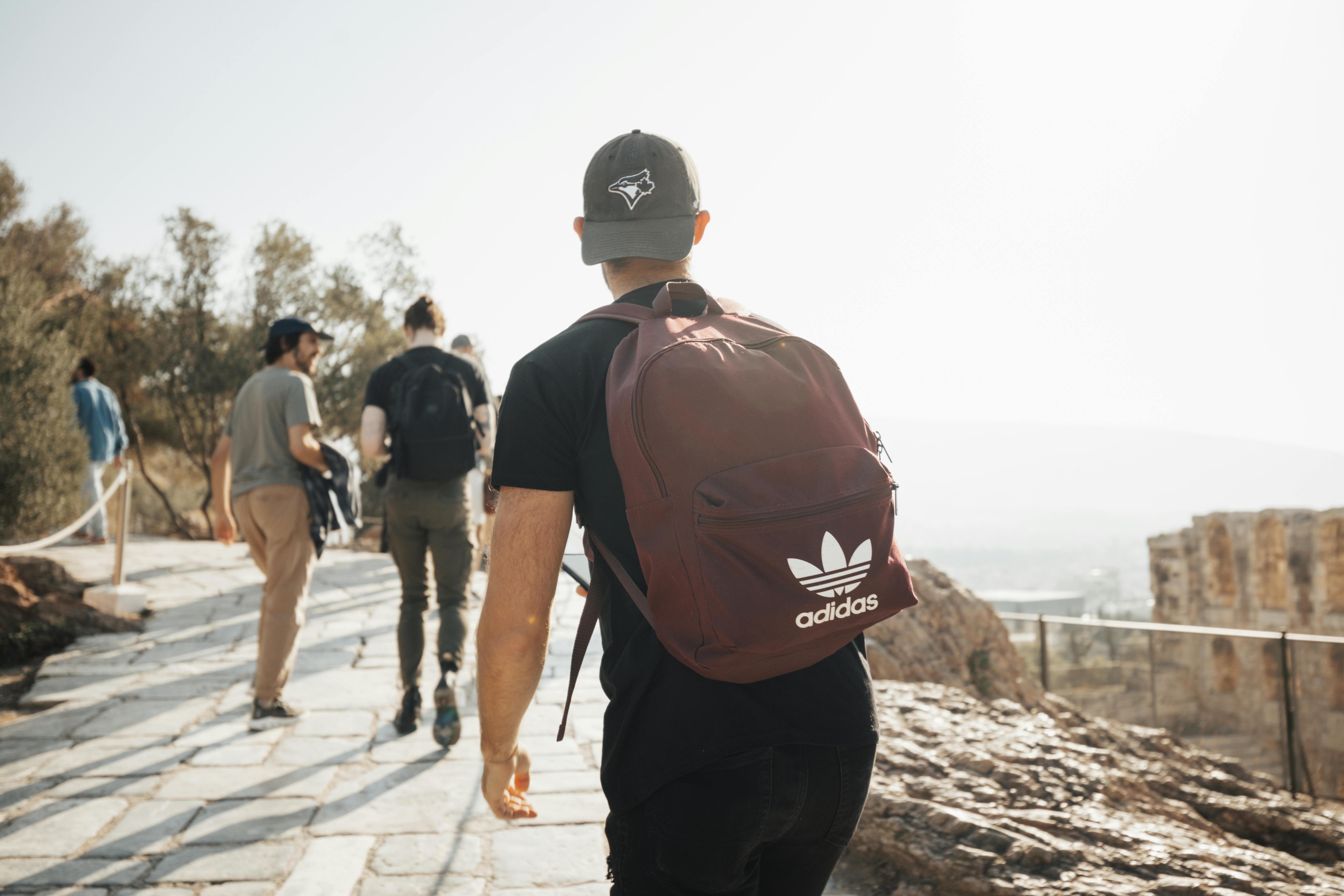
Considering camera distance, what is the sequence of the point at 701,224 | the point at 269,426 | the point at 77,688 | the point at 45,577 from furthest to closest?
the point at 45,577, the point at 77,688, the point at 269,426, the point at 701,224

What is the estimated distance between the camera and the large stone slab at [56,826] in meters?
3.06

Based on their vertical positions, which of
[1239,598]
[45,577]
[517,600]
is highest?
[517,600]

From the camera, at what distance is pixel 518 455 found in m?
1.27

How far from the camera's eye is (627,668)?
1251 mm

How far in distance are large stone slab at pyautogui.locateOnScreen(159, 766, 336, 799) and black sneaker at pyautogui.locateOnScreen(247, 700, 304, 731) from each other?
0.59 meters

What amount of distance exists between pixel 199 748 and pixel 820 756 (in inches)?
159

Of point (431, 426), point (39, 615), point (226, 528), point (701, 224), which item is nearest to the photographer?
point (701, 224)

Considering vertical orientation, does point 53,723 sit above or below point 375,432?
below

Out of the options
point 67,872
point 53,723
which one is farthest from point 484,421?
point 53,723

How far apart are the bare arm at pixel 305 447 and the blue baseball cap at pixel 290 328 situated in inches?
20.6

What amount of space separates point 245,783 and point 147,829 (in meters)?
0.51

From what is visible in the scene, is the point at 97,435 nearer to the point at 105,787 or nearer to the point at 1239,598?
the point at 105,787

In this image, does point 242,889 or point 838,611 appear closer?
point 838,611

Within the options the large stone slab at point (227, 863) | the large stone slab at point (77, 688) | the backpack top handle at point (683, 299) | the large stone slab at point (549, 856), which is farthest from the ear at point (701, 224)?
the large stone slab at point (77, 688)
